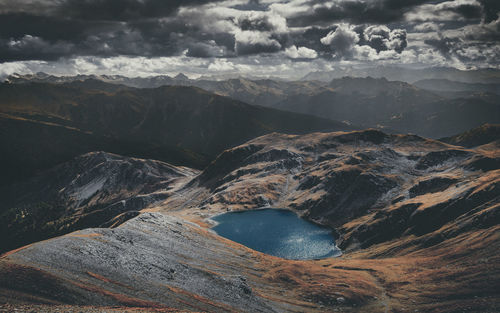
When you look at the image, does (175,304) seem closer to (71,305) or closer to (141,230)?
(71,305)

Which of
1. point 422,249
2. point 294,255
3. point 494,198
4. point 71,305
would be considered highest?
point 71,305

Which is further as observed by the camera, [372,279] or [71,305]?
[372,279]

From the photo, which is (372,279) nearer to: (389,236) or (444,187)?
(389,236)

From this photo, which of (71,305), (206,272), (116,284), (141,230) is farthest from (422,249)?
(71,305)

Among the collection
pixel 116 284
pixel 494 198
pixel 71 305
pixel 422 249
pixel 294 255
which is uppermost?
pixel 71 305

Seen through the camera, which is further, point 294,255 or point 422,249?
point 294,255

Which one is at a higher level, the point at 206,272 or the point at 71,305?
the point at 71,305

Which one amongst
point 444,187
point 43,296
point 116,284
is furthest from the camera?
point 444,187

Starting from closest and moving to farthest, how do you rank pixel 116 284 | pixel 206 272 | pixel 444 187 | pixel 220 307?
pixel 116 284
pixel 220 307
pixel 206 272
pixel 444 187

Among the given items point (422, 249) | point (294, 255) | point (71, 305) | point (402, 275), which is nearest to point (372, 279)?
point (402, 275)
